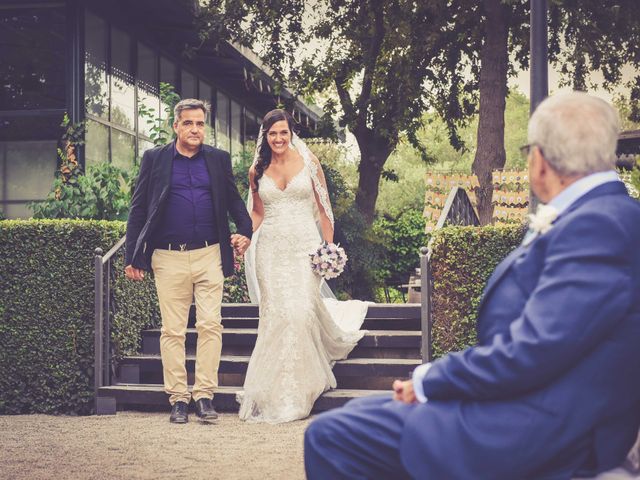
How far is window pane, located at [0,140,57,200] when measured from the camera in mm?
14086

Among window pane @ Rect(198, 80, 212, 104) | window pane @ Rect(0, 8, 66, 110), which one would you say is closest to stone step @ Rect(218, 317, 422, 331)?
window pane @ Rect(0, 8, 66, 110)

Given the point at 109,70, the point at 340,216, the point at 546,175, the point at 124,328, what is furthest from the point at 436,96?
the point at 546,175

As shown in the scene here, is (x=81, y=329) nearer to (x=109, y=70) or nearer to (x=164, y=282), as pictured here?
(x=164, y=282)

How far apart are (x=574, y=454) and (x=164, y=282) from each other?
545cm

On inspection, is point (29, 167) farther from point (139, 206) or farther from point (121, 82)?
point (139, 206)

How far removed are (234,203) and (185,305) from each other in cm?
94

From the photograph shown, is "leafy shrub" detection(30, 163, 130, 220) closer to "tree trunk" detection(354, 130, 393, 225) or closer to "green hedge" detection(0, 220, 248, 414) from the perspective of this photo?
"green hedge" detection(0, 220, 248, 414)

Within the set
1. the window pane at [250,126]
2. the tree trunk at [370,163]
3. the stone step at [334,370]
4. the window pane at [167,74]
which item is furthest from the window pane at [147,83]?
the window pane at [250,126]

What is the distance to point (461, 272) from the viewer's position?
27.5 feet

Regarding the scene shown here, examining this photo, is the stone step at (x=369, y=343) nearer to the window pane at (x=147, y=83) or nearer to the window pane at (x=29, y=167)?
the window pane at (x=29, y=167)

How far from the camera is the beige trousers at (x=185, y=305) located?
7680 mm

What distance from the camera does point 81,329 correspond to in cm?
878

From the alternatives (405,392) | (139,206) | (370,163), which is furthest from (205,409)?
(370,163)

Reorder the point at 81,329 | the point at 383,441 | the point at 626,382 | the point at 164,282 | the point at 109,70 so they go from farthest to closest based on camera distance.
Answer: the point at 109,70 < the point at 81,329 < the point at 164,282 < the point at 383,441 < the point at 626,382
